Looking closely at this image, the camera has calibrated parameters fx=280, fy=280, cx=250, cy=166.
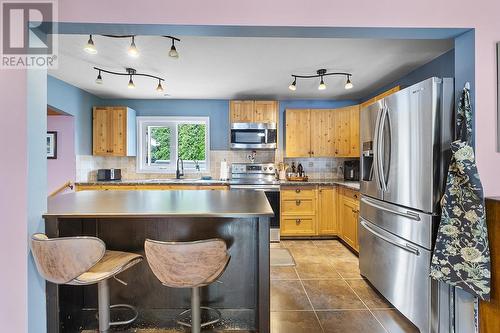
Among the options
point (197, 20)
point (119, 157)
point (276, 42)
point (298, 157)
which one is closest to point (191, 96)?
point (119, 157)

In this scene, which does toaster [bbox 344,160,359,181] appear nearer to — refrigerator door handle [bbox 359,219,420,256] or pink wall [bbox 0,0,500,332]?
refrigerator door handle [bbox 359,219,420,256]

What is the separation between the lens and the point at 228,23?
1.72 metres

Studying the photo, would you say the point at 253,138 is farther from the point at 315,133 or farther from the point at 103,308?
the point at 103,308

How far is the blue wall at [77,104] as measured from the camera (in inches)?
150

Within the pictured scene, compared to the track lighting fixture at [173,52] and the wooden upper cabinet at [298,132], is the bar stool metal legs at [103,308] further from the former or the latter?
the wooden upper cabinet at [298,132]

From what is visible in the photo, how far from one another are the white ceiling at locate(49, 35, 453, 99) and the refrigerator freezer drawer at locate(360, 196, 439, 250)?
158 cm

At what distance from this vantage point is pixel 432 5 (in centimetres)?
174

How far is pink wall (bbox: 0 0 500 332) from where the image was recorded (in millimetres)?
1674

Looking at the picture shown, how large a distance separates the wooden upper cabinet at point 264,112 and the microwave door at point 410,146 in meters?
2.44

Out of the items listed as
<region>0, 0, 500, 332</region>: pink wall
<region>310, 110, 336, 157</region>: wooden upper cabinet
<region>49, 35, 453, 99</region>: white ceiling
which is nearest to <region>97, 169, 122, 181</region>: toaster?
<region>49, 35, 453, 99</region>: white ceiling

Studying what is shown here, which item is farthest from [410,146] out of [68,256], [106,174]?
[106,174]

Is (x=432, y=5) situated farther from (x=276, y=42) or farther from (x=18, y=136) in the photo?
(x=18, y=136)

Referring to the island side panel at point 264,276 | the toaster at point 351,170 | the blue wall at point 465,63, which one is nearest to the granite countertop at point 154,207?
the island side panel at point 264,276

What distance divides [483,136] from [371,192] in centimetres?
107
